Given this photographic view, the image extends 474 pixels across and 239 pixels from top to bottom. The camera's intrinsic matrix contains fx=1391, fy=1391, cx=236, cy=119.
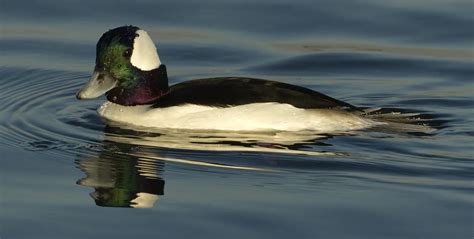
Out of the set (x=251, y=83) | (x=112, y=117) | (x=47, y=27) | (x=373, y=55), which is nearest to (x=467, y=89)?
(x=373, y=55)

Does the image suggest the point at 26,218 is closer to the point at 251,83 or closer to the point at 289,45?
the point at 251,83

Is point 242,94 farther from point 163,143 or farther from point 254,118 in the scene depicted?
point 163,143

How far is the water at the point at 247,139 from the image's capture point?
32.6ft

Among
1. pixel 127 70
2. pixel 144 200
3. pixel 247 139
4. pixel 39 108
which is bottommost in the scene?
pixel 144 200

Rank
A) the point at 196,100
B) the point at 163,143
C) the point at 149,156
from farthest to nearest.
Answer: the point at 196,100 → the point at 163,143 → the point at 149,156

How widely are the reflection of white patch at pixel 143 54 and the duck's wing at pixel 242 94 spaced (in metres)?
0.39

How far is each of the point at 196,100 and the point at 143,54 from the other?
77 cm

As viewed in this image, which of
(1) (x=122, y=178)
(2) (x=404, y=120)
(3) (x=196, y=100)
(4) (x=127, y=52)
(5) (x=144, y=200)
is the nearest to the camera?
(5) (x=144, y=200)

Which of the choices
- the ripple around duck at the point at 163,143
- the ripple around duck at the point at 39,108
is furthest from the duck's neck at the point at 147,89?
the ripple around duck at the point at 39,108

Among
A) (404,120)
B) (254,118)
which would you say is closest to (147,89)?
(254,118)

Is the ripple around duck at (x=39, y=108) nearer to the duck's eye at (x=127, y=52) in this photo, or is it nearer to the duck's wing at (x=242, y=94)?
the duck's eye at (x=127, y=52)

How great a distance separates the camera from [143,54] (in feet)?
42.4

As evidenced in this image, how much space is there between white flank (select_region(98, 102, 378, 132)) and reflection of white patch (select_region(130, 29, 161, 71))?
47 centimetres

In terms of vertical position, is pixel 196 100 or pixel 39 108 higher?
A: pixel 196 100
